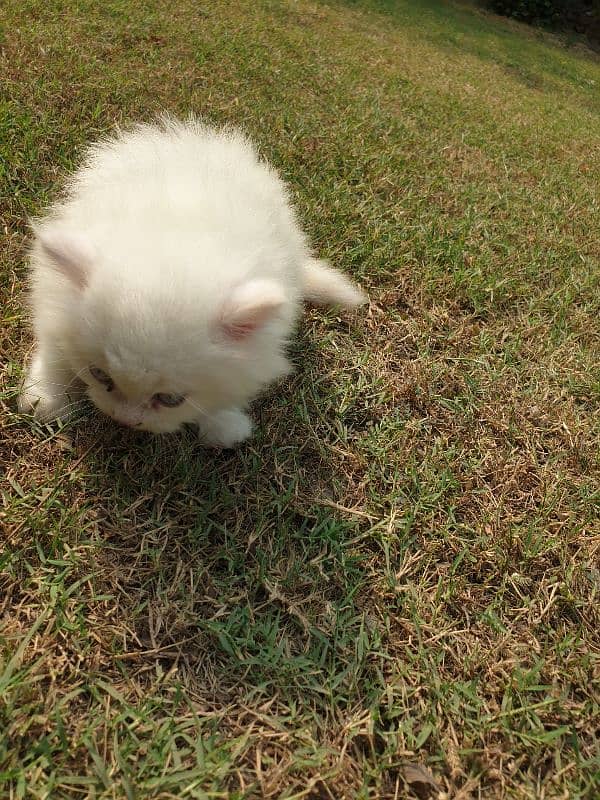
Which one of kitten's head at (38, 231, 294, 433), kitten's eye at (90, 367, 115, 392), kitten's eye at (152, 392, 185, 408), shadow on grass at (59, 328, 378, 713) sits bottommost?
shadow on grass at (59, 328, 378, 713)

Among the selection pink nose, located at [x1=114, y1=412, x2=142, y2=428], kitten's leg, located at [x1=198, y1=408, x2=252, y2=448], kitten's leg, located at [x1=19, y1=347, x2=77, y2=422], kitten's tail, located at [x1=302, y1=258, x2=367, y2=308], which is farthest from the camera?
kitten's tail, located at [x1=302, y1=258, x2=367, y2=308]

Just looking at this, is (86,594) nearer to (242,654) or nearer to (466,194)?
(242,654)

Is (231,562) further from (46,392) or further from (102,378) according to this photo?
(46,392)

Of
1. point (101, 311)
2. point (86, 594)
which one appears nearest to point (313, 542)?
point (86, 594)

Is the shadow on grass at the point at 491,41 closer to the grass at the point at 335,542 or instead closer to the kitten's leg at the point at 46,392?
the grass at the point at 335,542

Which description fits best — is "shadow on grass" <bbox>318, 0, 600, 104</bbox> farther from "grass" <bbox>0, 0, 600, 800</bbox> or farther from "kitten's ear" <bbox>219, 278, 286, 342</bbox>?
"kitten's ear" <bbox>219, 278, 286, 342</bbox>

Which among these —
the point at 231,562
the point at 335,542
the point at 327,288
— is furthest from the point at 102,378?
the point at 327,288

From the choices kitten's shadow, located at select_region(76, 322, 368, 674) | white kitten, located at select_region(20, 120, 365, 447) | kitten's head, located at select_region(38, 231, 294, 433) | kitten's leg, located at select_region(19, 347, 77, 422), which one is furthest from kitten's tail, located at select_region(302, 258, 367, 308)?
kitten's leg, located at select_region(19, 347, 77, 422)
